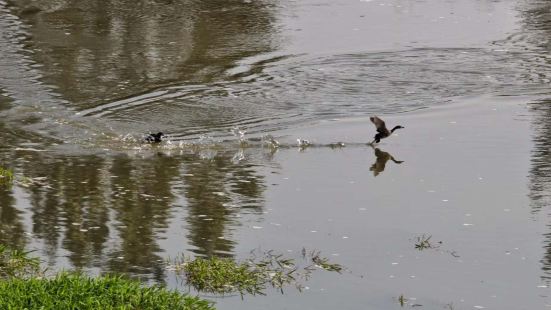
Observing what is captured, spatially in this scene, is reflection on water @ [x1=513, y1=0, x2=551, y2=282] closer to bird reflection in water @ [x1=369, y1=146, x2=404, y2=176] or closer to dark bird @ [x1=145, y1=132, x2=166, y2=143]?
bird reflection in water @ [x1=369, y1=146, x2=404, y2=176]

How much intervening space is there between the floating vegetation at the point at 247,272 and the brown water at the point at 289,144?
0.13m

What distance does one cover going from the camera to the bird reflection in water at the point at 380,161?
11.4 m

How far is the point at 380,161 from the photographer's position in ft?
38.4

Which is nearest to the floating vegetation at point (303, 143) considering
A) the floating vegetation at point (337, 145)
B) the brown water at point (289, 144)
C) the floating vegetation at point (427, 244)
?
the brown water at point (289, 144)

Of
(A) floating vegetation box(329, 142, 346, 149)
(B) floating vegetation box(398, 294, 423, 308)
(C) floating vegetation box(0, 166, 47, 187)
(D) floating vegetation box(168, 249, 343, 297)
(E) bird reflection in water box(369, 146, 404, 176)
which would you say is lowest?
(A) floating vegetation box(329, 142, 346, 149)

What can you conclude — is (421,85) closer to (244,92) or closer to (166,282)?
(244,92)

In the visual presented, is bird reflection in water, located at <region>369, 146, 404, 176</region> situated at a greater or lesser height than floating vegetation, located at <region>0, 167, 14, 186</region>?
lesser

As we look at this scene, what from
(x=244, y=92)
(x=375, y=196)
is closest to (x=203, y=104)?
(x=244, y=92)

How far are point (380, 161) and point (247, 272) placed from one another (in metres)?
3.72

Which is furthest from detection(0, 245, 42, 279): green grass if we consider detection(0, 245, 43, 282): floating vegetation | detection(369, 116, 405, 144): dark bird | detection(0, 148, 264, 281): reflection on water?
detection(369, 116, 405, 144): dark bird

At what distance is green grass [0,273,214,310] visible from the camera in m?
7.25

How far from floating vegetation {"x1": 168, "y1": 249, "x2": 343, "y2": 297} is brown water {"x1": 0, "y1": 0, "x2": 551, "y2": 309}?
13cm

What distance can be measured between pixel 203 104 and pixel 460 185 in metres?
4.01

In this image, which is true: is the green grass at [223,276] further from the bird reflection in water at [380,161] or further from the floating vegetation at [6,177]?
the bird reflection in water at [380,161]
